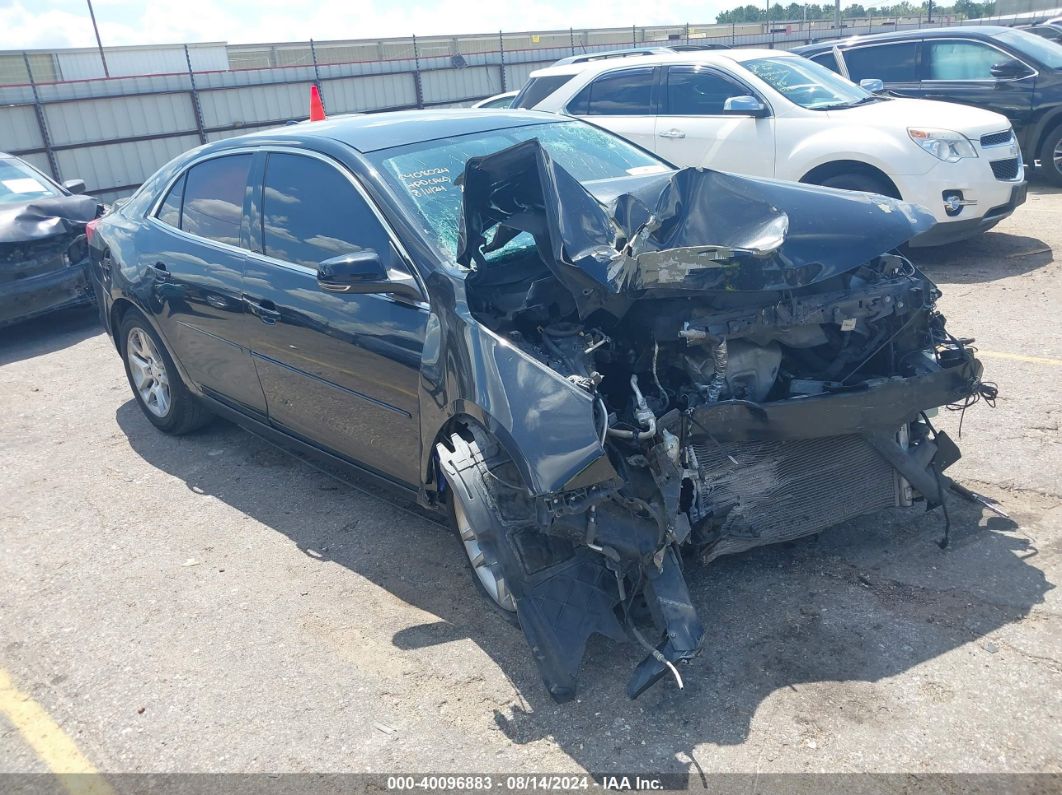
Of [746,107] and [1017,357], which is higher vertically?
[746,107]

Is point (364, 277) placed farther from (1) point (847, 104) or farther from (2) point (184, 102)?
(2) point (184, 102)

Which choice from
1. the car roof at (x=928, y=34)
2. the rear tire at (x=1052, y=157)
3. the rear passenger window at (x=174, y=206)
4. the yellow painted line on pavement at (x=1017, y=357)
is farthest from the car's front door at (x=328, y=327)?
the rear tire at (x=1052, y=157)

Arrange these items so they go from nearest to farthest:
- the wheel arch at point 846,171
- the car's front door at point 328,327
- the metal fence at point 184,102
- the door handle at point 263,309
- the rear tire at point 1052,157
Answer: the car's front door at point 328,327, the door handle at point 263,309, the wheel arch at point 846,171, the rear tire at point 1052,157, the metal fence at point 184,102

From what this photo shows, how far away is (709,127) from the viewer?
8.67 m

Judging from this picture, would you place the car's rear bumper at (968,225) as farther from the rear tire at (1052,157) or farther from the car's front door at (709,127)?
the rear tire at (1052,157)

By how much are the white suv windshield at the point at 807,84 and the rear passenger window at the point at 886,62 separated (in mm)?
2369

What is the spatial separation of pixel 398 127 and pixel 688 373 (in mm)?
2027

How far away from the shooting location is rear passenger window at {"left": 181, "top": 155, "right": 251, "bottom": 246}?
4.74 meters

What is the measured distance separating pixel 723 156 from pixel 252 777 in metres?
7.17

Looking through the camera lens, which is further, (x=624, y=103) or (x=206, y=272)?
Result: (x=624, y=103)

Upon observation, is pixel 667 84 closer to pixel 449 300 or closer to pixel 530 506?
pixel 449 300

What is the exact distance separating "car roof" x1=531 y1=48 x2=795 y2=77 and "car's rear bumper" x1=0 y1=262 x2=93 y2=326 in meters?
5.04

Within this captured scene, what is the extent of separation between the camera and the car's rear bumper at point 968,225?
785cm

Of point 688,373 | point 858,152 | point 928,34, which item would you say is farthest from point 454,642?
point 928,34
